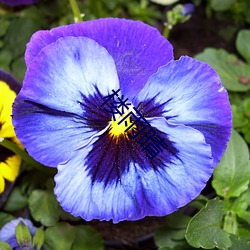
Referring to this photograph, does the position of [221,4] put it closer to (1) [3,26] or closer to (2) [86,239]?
(1) [3,26]

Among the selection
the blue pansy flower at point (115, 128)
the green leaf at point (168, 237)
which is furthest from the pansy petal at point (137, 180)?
the green leaf at point (168, 237)

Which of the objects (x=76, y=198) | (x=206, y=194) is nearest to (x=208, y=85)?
(x=76, y=198)

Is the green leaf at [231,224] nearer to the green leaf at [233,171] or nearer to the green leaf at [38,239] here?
the green leaf at [233,171]

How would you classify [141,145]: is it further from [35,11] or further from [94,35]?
[35,11]

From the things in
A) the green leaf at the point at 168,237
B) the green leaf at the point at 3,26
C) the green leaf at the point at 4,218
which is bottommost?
the green leaf at the point at 168,237

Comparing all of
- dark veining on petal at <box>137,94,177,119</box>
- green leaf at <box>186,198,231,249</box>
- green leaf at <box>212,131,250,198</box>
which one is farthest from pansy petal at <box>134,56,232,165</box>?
green leaf at <box>212,131,250,198</box>

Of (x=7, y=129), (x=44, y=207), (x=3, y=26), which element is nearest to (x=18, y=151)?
(x=7, y=129)

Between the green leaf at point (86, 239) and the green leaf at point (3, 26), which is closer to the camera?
the green leaf at point (86, 239)
